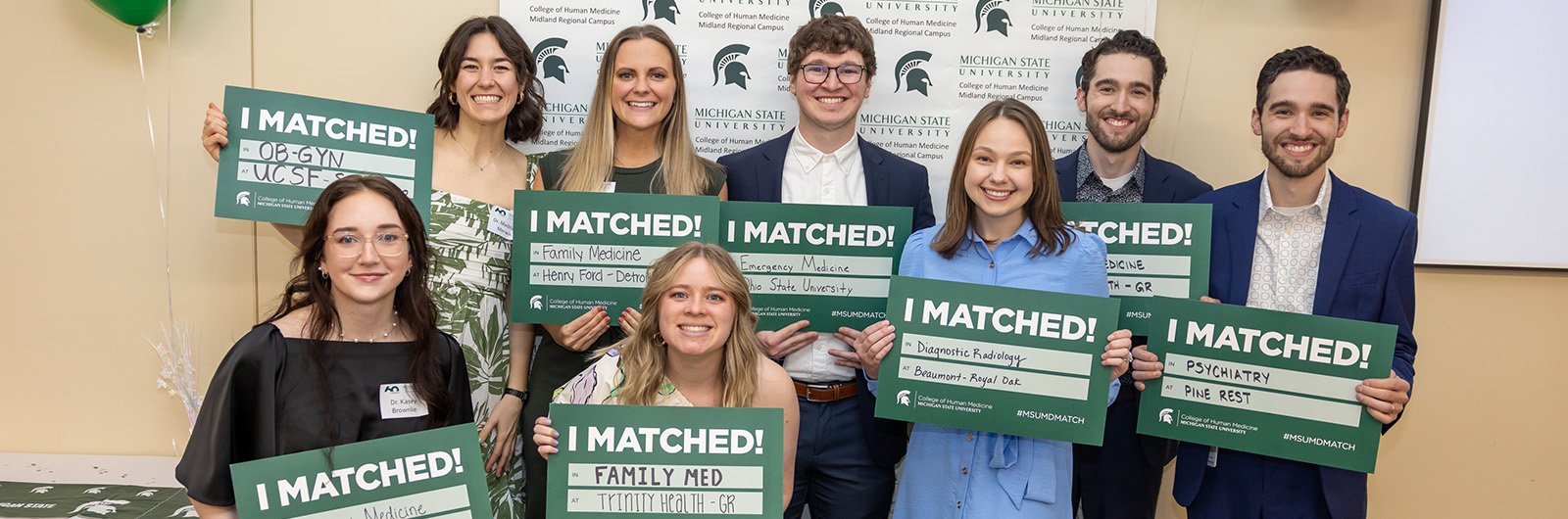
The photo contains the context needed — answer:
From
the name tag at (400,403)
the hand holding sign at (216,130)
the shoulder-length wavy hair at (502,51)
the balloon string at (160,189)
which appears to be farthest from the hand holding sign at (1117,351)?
the balloon string at (160,189)

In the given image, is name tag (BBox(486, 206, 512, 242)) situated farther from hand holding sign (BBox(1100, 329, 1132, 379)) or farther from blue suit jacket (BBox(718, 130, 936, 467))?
hand holding sign (BBox(1100, 329, 1132, 379))

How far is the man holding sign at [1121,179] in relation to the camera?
3.19m

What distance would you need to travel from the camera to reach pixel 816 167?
11.1ft

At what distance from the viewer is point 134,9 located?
3.63 m

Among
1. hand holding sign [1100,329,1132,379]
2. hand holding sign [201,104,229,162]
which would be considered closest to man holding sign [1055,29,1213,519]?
hand holding sign [1100,329,1132,379]

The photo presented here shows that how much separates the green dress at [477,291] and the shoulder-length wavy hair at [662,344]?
729 mm

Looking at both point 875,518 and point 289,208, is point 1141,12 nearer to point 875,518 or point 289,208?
point 875,518

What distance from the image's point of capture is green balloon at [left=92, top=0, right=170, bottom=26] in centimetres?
358

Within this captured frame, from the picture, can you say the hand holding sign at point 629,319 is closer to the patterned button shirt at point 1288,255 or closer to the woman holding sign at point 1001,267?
the woman holding sign at point 1001,267

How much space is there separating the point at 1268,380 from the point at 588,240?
75.1 inches

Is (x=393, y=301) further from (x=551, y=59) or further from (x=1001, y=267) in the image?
(x=551, y=59)

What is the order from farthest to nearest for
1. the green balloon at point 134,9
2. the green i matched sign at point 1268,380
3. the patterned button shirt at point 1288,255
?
the green balloon at point 134,9 < the patterned button shirt at point 1288,255 < the green i matched sign at point 1268,380

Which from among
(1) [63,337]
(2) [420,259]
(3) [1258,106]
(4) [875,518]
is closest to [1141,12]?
(3) [1258,106]

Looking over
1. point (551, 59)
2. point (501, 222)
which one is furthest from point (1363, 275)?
point (551, 59)
